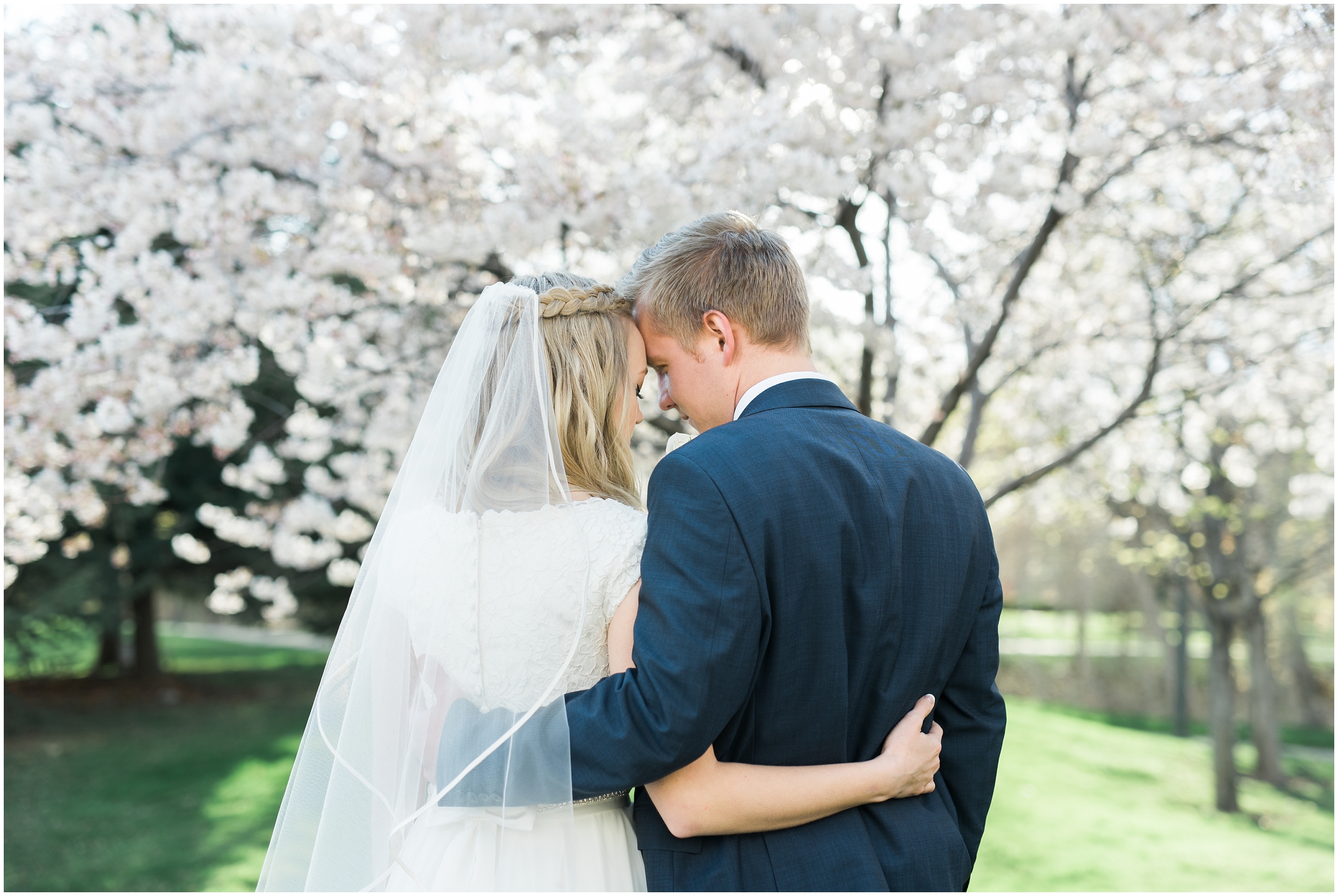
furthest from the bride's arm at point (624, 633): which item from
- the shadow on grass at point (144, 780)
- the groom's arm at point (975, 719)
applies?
the shadow on grass at point (144, 780)

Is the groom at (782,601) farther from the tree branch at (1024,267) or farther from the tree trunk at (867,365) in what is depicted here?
the tree branch at (1024,267)

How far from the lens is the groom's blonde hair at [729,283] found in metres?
1.59

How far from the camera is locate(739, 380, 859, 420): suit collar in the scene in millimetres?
1554

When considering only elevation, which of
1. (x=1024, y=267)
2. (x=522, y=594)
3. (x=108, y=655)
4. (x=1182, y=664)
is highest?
(x=1024, y=267)

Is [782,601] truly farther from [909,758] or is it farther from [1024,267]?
[1024,267]

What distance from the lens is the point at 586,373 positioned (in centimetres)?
169

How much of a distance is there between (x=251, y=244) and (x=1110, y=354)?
5.70 m

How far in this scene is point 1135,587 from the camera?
16.4 meters

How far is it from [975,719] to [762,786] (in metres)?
0.50

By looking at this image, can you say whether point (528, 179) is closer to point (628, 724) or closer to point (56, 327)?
point (56, 327)

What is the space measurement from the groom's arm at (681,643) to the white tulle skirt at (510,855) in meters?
0.25

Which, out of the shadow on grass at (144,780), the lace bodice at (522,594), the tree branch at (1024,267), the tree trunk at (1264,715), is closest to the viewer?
the lace bodice at (522,594)

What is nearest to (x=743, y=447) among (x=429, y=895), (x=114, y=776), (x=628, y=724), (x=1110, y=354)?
(x=628, y=724)

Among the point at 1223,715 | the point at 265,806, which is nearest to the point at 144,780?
the point at 265,806
